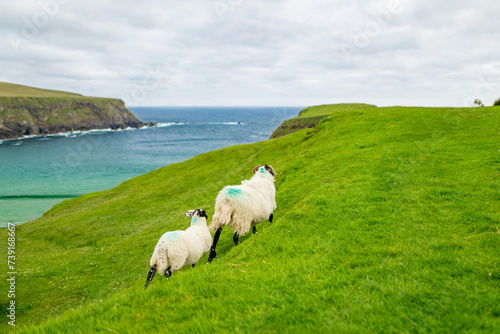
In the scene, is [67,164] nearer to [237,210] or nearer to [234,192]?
[234,192]

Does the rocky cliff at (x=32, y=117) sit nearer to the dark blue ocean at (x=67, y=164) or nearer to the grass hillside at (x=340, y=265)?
the dark blue ocean at (x=67, y=164)

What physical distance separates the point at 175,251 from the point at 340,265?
7.11 meters

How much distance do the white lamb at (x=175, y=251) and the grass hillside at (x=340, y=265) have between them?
78 cm

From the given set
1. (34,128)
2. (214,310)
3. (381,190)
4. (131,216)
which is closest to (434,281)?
(214,310)

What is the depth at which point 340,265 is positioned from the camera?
25.4 ft

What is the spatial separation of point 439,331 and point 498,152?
18696 mm

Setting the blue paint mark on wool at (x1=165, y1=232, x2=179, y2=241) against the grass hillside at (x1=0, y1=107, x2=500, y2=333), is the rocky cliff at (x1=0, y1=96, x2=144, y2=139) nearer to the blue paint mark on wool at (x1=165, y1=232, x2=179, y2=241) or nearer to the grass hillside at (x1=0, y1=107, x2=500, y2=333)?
the grass hillside at (x1=0, y1=107, x2=500, y2=333)

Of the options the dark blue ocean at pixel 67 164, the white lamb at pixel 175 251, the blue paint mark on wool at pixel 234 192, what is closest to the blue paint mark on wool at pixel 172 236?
the white lamb at pixel 175 251

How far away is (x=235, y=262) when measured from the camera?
9.58 m

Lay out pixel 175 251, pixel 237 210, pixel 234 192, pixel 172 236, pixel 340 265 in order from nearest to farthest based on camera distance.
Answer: pixel 340 265 < pixel 175 251 < pixel 172 236 < pixel 237 210 < pixel 234 192

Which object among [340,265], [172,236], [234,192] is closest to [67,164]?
[172,236]

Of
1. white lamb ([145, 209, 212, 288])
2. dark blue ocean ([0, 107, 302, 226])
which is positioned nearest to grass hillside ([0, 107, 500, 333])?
white lamb ([145, 209, 212, 288])

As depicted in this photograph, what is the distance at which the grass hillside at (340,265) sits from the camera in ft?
18.3

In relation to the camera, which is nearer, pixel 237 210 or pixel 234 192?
pixel 237 210
